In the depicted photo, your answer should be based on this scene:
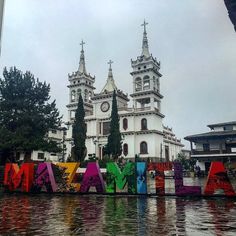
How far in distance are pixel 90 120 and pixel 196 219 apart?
194 feet

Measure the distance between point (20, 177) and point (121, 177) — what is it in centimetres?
715

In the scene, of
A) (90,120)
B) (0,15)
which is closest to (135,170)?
(0,15)

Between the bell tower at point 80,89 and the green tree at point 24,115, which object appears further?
the bell tower at point 80,89

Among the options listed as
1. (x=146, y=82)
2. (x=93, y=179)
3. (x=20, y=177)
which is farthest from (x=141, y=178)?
(x=146, y=82)

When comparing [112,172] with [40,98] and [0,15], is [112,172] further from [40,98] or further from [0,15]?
[40,98]

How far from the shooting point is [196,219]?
27.8 ft

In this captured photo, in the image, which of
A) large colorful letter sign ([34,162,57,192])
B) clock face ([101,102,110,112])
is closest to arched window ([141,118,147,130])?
clock face ([101,102,110,112])

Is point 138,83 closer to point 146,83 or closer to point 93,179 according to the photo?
point 146,83

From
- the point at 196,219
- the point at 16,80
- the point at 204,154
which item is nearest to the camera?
the point at 196,219

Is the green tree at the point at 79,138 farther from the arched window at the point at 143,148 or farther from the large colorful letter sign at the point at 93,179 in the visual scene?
the large colorful letter sign at the point at 93,179

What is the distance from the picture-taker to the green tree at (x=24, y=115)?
30.7 metres

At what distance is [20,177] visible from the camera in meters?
20.1

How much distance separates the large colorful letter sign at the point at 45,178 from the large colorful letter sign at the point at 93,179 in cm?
A: 203

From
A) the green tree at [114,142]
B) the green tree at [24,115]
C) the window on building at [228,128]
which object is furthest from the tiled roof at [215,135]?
the green tree at [24,115]
